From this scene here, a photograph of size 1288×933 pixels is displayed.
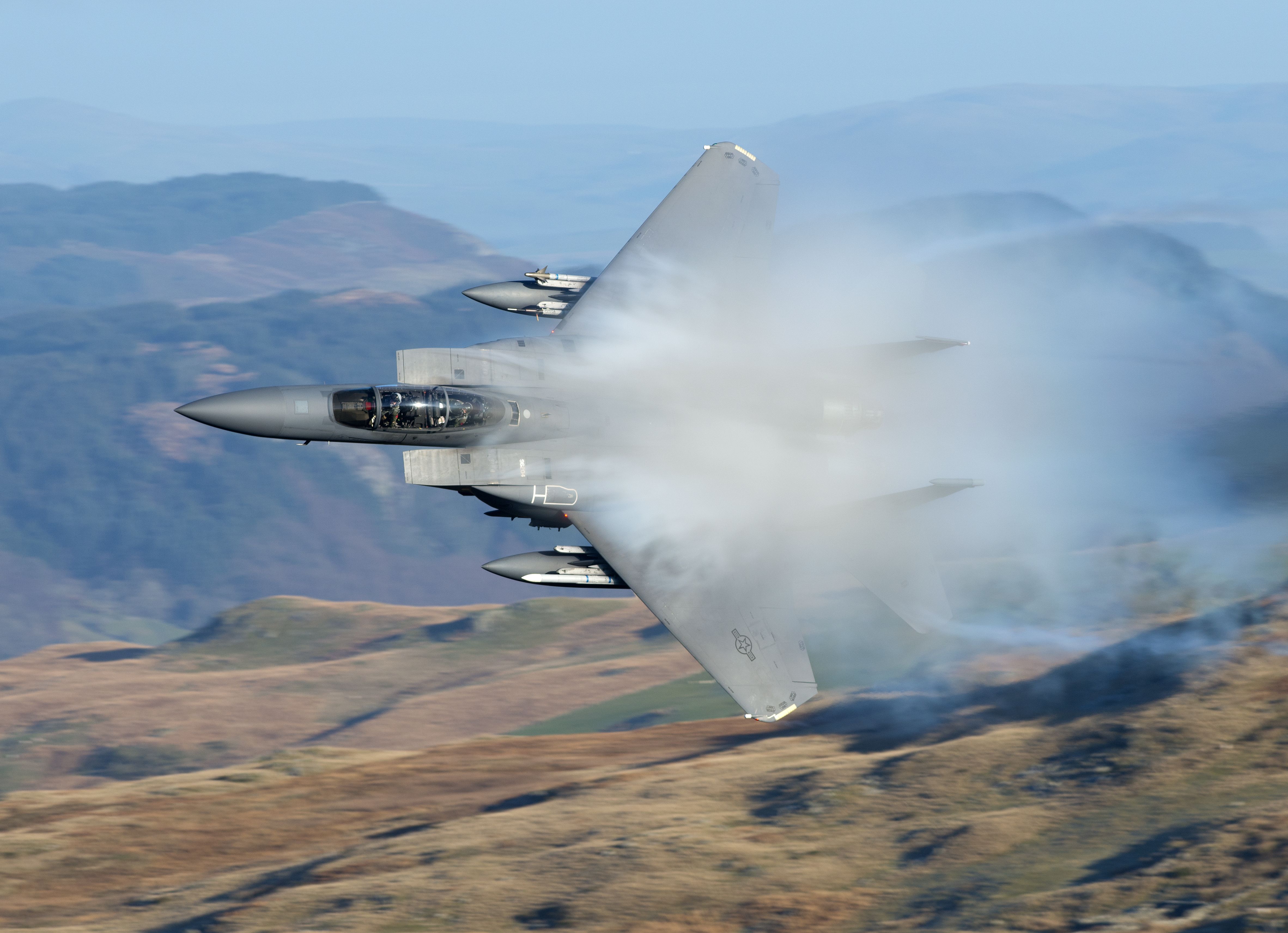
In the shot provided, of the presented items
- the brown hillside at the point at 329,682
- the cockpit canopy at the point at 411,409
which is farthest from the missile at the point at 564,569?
the brown hillside at the point at 329,682

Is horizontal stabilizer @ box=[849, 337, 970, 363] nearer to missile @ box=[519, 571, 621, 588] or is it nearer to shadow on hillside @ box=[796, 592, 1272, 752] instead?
missile @ box=[519, 571, 621, 588]

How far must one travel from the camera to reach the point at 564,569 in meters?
27.2

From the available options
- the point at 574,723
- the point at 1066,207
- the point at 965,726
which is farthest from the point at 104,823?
the point at 1066,207

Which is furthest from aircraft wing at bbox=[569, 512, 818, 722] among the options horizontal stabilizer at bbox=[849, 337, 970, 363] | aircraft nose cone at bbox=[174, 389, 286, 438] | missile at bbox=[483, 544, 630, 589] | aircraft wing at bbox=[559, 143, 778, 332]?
aircraft nose cone at bbox=[174, 389, 286, 438]

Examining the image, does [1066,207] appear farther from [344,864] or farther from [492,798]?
[344,864]

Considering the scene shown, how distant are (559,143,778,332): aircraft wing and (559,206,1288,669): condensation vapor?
0.28 m

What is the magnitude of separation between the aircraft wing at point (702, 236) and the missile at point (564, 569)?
24.2 feet

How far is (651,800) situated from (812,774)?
175 inches

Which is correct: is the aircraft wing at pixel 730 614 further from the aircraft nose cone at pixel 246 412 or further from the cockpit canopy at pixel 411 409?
the aircraft nose cone at pixel 246 412

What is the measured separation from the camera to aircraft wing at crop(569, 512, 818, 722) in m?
26.4

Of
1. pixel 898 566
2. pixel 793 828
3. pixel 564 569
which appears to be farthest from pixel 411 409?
pixel 898 566

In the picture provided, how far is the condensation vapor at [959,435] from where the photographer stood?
2911cm

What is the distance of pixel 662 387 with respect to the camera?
29422mm

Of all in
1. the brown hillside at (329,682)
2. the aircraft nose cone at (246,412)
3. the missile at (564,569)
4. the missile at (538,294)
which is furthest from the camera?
the brown hillside at (329,682)
